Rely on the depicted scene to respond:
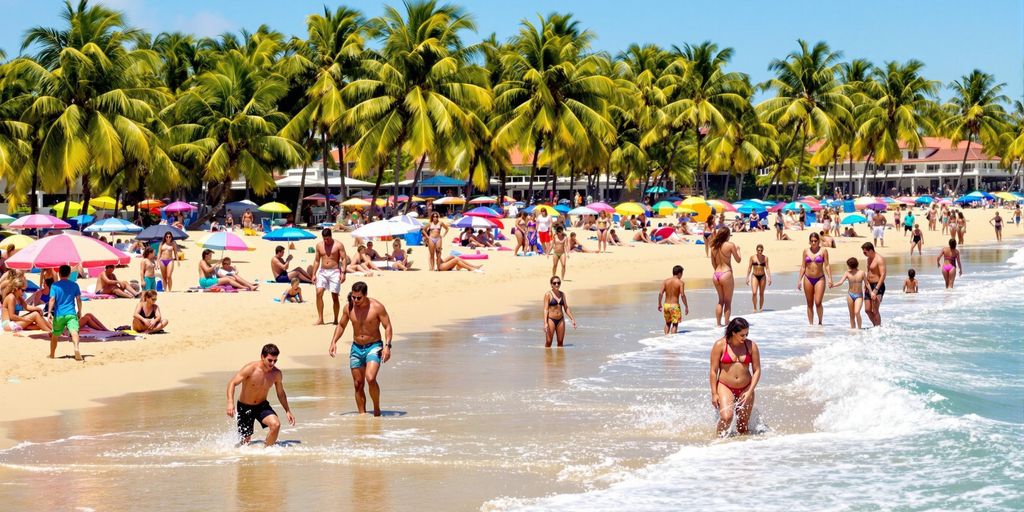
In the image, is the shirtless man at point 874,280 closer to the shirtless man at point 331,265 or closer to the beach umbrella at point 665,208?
the shirtless man at point 331,265

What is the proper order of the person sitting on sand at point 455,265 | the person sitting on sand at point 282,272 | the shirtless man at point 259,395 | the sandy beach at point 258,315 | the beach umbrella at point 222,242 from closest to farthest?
the shirtless man at point 259,395 → the sandy beach at point 258,315 → the person sitting on sand at point 282,272 → the beach umbrella at point 222,242 → the person sitting on sand at point 455,265

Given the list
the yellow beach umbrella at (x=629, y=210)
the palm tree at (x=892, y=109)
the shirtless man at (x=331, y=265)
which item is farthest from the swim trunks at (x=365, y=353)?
the palm tree at (x=892, y=109)

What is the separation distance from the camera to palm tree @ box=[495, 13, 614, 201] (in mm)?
45312

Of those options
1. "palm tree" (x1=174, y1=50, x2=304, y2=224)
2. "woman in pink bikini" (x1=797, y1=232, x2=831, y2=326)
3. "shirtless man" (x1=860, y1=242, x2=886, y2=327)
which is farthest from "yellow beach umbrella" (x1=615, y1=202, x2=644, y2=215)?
"shirtless man" (x1=860, y1=242, x2=886, y2=327)

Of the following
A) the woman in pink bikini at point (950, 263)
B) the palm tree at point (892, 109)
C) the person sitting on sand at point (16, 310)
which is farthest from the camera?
the palm tree at point (892, 109)

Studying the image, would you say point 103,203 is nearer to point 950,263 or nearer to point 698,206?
point 698,206

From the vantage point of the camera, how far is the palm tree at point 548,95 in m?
45.3

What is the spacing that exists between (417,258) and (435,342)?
1349 centimetres

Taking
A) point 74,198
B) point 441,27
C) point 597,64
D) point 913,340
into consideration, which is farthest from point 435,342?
point 74,198

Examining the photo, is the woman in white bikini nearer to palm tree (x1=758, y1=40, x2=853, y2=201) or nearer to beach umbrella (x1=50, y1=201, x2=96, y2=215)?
beach umbrella (x1=50, y1=201, x2=96, y2=215)

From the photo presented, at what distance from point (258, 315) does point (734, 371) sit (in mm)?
10662

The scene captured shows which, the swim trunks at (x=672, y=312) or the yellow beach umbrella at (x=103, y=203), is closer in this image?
the swim trunks at (x=672, y=312)

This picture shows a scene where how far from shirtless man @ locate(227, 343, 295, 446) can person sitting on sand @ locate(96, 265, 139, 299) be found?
36.9 ft

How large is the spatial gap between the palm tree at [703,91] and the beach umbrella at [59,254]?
4352 centimetres
